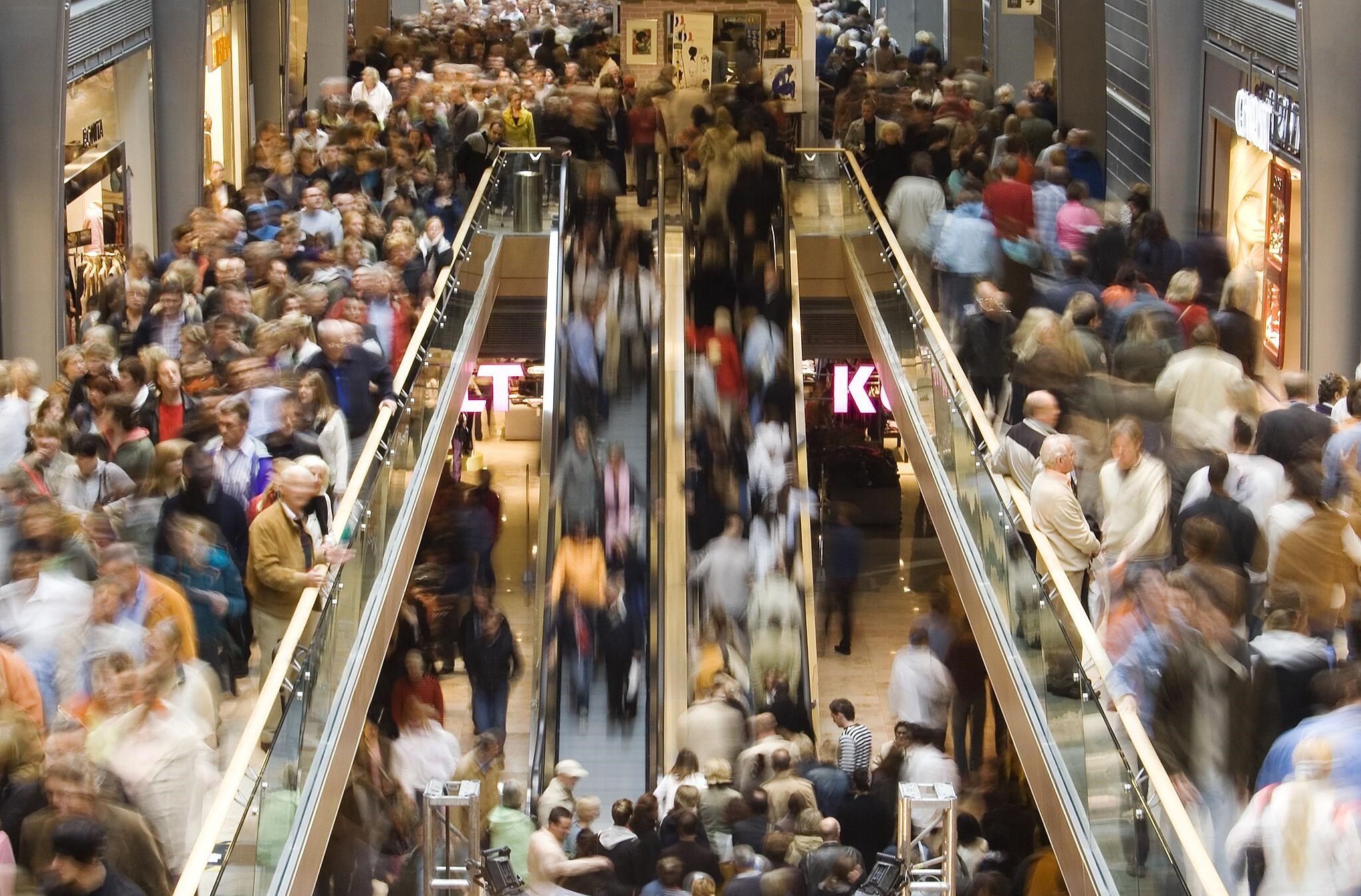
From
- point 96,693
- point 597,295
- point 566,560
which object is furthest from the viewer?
point 597,295

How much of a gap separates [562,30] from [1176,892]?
31108 millimetres

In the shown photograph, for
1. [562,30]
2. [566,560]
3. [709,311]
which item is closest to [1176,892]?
[566,560]

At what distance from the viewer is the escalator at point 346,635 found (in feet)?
22.5

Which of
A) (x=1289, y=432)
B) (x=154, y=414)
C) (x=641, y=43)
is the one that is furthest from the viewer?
(x=641, y=43)

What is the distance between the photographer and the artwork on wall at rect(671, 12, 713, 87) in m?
22.0

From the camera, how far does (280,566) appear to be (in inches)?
335

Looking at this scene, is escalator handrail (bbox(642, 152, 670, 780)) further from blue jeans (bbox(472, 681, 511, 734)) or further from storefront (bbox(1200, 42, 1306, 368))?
storefront (bbox(1200, 42, 1306, 368))

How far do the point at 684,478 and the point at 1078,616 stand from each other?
20.7 ft

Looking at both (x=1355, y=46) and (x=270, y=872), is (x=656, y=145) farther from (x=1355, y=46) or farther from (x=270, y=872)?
(x=270, y=872)

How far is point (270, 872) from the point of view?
7.30 meters

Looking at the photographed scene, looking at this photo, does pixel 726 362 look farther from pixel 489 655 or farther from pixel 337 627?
pixel 337 627

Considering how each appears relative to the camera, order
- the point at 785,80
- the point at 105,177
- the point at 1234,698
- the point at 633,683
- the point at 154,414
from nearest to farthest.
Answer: the point at 1234,698
the point at 154,414
the point at 633,683
the point at 105,177
the point at 785,80

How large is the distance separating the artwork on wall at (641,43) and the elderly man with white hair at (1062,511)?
13739 mm

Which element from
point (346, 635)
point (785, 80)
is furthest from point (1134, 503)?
point (785, 80)
